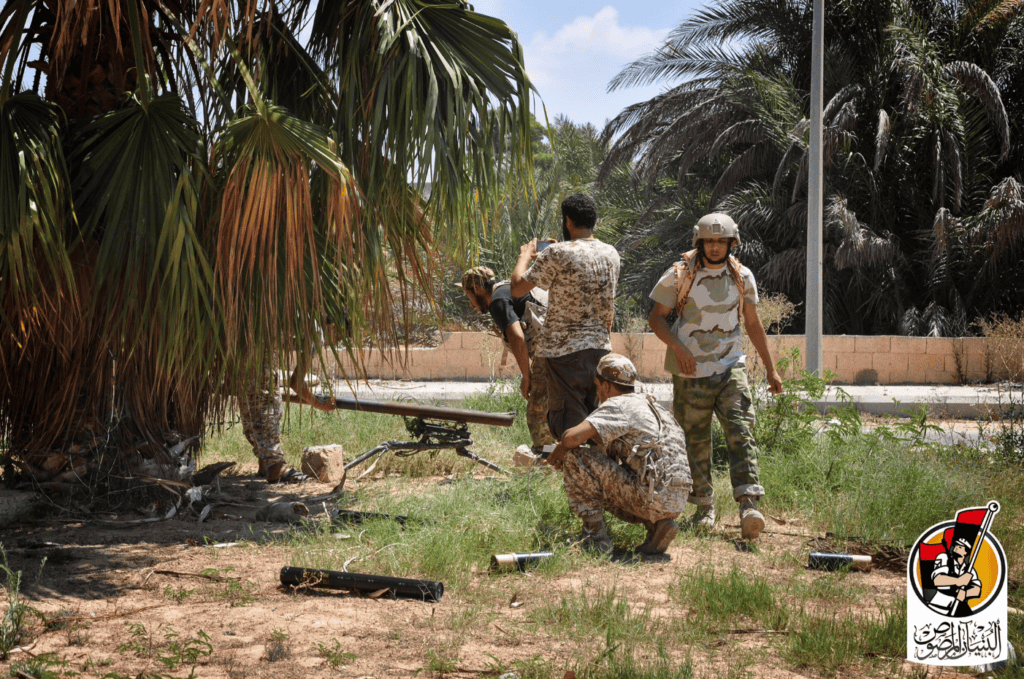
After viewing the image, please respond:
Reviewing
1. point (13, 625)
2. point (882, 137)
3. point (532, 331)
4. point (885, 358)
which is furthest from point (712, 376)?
point (882, 137)

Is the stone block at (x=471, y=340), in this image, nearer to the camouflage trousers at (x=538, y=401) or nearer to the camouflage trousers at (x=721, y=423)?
the camouflage trousers at (x=538, y=401)

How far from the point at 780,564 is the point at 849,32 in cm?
1720

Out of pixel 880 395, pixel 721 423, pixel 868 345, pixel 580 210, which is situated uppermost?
pixel 580 210

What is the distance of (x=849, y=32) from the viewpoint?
18672 mm

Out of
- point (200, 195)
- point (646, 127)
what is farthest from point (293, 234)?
point (646, 127)

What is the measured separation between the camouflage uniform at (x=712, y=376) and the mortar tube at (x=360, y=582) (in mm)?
1871

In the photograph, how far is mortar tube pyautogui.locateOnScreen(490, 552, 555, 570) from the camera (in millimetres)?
4094

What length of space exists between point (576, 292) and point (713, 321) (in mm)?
770

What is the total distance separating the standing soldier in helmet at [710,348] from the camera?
15.8 ft

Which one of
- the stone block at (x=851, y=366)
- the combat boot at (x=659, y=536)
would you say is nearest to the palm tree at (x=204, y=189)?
the combat boot at (x=659, y=536)

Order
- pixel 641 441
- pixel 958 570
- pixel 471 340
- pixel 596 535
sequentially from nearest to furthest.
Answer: pixel 958 570
pixel 641 441
pixel 596 535
pixel 471 340

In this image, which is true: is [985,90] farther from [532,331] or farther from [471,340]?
[532,331]

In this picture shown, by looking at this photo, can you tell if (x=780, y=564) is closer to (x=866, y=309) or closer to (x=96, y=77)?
(x=96, y=77)

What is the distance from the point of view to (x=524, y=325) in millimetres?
5691
